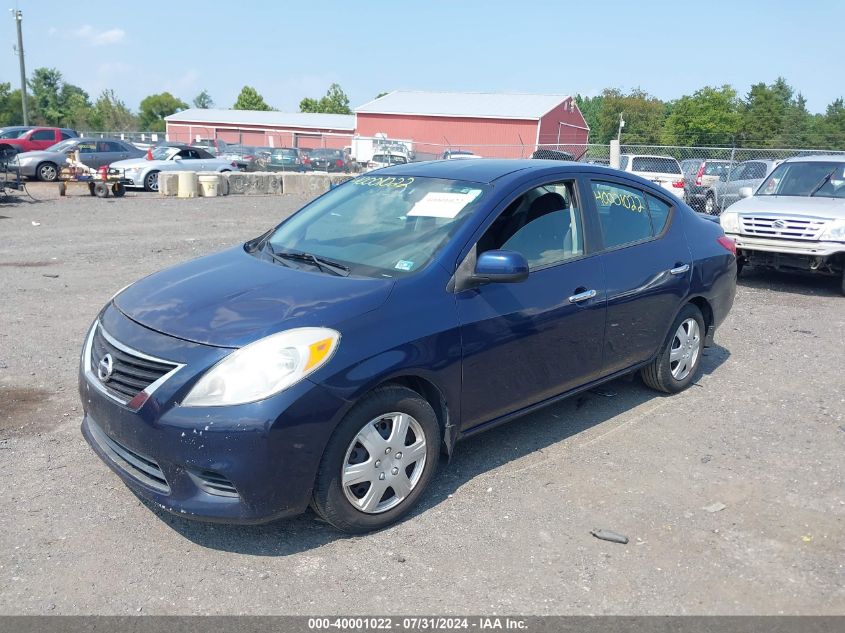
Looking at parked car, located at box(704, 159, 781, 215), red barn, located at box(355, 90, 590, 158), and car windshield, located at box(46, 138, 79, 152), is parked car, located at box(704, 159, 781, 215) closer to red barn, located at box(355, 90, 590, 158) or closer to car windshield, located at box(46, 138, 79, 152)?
car windshield, located at box(46, 138, 79, 152)

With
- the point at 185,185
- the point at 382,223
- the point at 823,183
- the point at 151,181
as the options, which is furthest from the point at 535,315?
the point at 151,181

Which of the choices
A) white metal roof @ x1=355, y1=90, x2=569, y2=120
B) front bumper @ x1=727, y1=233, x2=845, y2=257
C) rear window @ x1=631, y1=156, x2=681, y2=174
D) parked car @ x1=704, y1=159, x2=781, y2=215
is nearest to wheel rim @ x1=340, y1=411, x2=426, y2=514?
front bumper @ x1=727, y1=233, x2=845, y2=257

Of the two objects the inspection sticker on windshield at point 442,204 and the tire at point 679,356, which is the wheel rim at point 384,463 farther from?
the tire at point 679,356

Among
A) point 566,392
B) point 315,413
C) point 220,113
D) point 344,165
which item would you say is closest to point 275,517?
point 315,413

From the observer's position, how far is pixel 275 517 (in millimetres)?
3473

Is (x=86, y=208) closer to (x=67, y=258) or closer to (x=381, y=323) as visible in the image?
(x=67, y=258)

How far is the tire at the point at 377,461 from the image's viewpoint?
11.7 ft

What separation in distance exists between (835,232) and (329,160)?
2398 centimetres

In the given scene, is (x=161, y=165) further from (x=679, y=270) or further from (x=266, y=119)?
(x=266, y=119)

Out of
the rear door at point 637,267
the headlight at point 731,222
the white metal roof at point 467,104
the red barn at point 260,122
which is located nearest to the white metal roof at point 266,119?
the red barn at point 260,122

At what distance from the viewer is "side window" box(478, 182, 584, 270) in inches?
176

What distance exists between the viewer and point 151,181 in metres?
22.5

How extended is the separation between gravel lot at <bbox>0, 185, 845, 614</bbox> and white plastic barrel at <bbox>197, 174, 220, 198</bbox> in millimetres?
15617

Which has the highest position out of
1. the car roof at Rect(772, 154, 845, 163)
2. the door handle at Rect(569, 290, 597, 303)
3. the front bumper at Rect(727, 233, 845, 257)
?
the car roof at Rect(772, 154, 845, 163)
